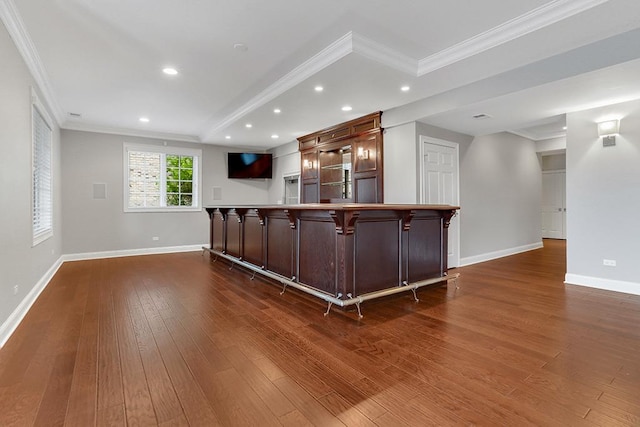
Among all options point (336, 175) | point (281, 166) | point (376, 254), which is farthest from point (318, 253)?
point (281, 166)

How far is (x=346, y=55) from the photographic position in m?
3.26

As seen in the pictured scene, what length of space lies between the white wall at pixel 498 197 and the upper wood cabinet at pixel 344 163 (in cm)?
163

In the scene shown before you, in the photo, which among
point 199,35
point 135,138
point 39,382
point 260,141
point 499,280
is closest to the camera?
point 39,382

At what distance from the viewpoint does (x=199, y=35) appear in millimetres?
3184

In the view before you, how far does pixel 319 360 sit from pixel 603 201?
4.52m

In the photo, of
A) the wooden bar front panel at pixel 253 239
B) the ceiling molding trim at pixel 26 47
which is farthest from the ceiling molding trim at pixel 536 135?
the ceiling molding trim at pixel 26 47

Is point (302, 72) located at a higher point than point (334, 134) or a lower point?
higher

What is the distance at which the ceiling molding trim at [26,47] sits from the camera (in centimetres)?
269

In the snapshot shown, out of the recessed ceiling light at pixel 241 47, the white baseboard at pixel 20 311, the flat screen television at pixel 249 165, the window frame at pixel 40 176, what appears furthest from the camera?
the flat screen television at pixel 249 165

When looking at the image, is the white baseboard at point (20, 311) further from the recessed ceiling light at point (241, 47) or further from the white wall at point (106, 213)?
the recessed ceiling light at point (241, 47)

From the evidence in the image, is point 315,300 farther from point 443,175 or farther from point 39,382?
point 443,175

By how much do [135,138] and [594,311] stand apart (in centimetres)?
864

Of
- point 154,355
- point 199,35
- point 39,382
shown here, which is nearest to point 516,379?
point 154,355

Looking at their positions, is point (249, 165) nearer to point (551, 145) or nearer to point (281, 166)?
point (281, 166)
